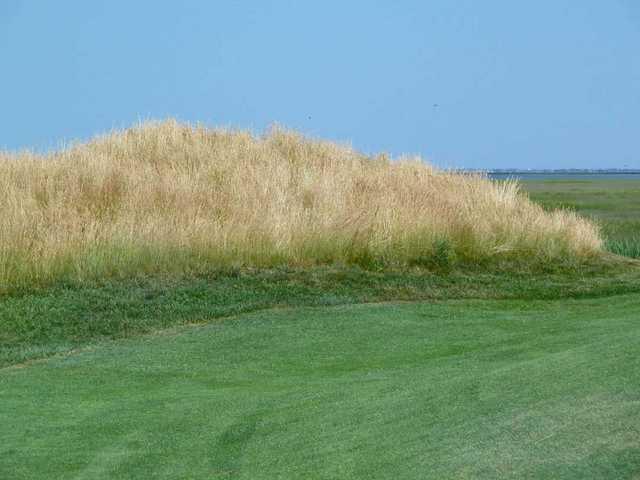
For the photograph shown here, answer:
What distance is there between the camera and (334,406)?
6902 mm

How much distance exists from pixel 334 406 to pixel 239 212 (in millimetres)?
10506

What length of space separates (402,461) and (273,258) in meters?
10.7

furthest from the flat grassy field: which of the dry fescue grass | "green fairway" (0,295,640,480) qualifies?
the dry fescue grass

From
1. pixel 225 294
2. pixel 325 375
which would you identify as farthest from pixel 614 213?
pixel 325 375

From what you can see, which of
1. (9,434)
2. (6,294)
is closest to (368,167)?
(6,294)

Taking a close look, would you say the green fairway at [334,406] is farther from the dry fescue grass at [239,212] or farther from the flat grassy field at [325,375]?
the dry fescue grass at [239,212]

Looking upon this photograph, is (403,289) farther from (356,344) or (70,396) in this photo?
(70,396)

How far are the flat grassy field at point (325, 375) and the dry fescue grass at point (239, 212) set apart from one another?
64 centimetres

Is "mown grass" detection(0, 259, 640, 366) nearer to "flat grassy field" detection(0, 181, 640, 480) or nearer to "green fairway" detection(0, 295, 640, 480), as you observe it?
"flat grassy field" detection(0, 181, 640, 480)

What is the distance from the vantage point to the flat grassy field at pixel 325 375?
5.46m

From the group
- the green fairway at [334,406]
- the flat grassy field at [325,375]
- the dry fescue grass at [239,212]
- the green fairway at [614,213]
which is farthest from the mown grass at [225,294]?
the green fairway at [614,213]

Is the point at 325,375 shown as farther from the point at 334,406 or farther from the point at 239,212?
the point at 239,212

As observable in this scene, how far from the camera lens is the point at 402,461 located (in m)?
5.35

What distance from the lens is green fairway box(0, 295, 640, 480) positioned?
5.29m
